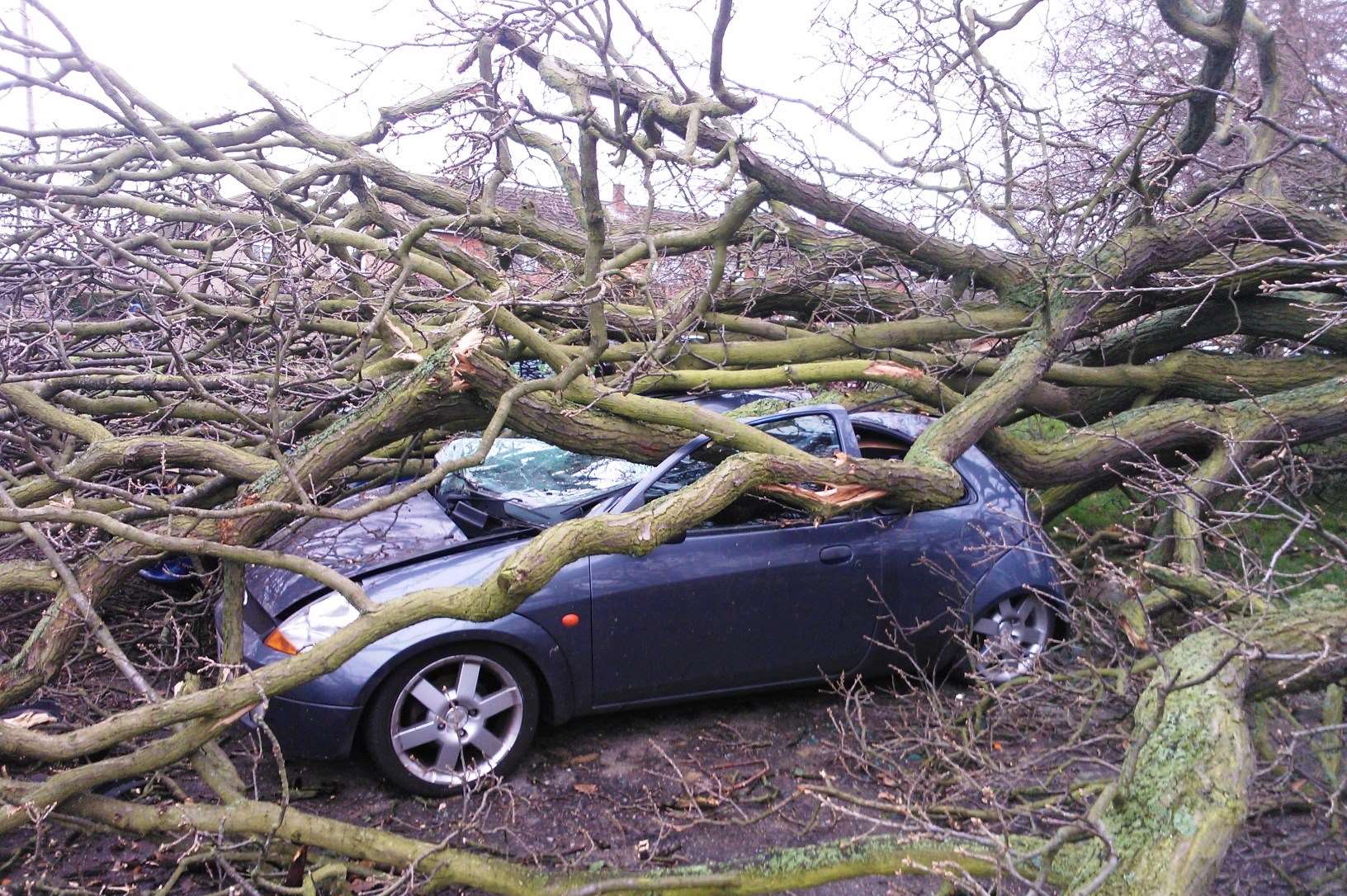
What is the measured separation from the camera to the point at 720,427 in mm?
4441

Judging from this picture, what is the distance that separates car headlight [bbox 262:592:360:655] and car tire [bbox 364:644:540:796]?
1.19ft

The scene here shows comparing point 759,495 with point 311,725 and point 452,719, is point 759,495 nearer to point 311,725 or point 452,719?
point 452,719

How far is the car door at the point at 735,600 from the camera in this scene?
414 cm

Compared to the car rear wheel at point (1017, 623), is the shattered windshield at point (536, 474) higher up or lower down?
higher up

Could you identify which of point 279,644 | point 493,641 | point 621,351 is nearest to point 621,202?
point 621,351

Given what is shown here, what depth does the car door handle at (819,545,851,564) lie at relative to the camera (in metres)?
4.46

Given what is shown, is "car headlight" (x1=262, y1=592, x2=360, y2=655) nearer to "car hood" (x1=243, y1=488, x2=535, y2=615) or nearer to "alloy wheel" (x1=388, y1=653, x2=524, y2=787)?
"car hood" (x1=243, y1=488, x2=535, y2=615)

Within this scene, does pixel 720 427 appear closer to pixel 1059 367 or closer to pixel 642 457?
pixel 642 457

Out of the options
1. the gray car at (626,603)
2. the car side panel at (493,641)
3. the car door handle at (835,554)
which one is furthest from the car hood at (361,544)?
the car door handle at (835,554)

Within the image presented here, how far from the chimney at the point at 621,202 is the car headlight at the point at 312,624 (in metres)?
3.21

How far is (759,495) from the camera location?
4426 millimetres

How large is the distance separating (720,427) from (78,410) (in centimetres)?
327

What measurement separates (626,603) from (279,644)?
56.2 inches

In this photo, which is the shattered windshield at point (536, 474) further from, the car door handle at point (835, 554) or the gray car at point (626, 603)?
the car door handle at point (835, 554)
